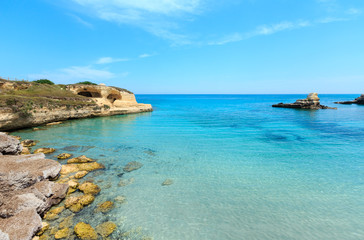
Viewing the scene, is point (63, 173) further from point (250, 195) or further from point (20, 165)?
point (250, 195)

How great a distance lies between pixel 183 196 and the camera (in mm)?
7980

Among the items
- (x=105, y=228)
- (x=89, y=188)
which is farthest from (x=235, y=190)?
(x=89, y=188)

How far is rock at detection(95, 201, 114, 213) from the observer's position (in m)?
6.89

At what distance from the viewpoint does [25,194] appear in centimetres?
649

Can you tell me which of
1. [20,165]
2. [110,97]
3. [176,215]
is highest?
[110,97]

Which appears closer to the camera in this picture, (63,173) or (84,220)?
(84,220)

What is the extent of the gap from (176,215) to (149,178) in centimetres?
320

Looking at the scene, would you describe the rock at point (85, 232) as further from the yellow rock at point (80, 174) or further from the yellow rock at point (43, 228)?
the yellow rock at point (80, 174)

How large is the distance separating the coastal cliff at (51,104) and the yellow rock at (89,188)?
19.3 meters

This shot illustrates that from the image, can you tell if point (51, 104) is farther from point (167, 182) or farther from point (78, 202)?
point (167, 182)

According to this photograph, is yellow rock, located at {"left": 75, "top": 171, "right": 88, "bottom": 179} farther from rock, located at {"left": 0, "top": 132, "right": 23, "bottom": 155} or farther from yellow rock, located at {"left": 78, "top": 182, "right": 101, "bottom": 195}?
rock, located at {"left": 0, "top": 132, "right": 23, "bottom": 155}

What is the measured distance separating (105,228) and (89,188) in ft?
9.14

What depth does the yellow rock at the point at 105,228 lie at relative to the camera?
5789mm

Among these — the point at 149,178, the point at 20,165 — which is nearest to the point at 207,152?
the point at 149,178
